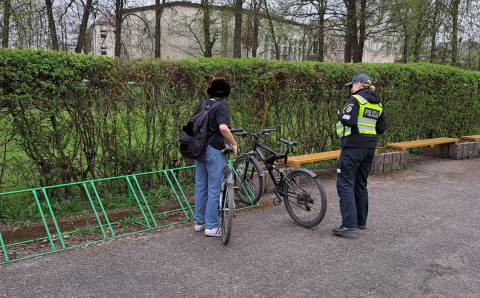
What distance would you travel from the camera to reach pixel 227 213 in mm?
4777

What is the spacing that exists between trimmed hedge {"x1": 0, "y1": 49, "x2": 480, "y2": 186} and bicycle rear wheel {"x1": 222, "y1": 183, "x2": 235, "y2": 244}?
2111 mm

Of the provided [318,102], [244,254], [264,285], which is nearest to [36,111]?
[244,254]

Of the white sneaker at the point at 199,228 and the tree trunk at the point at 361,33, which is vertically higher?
the tree trunk at the point at 361,33

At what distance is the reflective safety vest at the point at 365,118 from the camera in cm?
500

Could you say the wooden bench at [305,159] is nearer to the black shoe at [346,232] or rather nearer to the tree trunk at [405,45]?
the black shoe at [346,232]

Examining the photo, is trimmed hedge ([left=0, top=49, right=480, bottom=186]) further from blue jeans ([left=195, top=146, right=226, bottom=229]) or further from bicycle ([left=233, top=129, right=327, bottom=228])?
blue jeans ([left=195, top=146, right=226, bottom=229])

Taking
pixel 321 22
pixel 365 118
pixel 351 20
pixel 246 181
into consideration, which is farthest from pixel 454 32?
pixel 365 118

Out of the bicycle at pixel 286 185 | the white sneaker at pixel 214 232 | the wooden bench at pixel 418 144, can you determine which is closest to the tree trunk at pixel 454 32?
the wooden bench at pixel 418 144

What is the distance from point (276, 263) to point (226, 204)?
886 mm

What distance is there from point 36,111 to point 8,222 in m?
1.35

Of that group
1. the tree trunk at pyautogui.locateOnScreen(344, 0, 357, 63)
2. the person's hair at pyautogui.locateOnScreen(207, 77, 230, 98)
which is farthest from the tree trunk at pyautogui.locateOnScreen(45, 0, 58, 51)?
the person's hair at pyautogui.locateOnScreen(207, 77, 230, 98)

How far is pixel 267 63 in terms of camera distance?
754 cm

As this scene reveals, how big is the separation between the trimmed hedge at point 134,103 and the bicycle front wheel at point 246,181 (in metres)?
1.10

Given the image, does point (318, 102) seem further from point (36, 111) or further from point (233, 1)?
point (233, 1)
